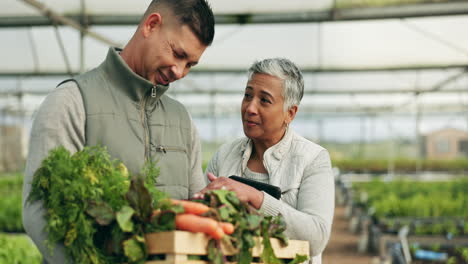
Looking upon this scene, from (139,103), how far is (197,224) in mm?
530

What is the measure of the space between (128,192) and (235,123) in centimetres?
2459

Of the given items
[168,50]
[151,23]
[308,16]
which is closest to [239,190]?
[168,50]

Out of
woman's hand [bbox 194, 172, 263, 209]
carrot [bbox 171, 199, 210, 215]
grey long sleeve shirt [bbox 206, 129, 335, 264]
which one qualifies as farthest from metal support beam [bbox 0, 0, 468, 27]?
carrot [bbox 171, 199, 210, 215]

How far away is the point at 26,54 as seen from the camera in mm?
12180

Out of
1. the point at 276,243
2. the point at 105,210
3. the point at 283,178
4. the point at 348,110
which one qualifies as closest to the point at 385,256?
the point at 283,178

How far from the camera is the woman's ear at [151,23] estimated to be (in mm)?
1764

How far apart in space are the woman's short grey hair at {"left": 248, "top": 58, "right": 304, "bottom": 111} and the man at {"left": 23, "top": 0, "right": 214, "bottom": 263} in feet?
1.40

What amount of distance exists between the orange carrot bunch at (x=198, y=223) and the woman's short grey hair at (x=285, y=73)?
2.71 ft

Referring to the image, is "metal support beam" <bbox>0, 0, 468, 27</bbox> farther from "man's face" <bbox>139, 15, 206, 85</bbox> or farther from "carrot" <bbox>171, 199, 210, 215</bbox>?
"carrot" <bbox>171, 199, 210, 215</bbox>

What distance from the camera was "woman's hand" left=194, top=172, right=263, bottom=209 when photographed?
1686mm

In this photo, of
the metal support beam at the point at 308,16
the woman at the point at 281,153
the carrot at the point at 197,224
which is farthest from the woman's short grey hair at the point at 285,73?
the metal support beam at the point at 308,16

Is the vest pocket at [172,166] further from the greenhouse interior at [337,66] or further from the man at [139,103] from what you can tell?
A: the greenhouse interior at [337,66]

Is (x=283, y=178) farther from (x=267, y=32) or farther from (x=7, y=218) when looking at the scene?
(x=267, y=32)

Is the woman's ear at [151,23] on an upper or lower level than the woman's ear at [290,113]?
upper
